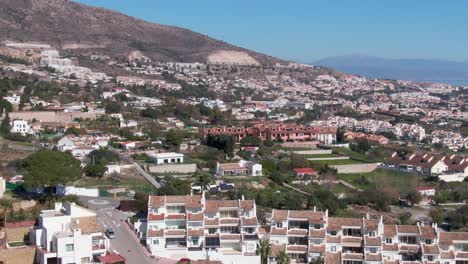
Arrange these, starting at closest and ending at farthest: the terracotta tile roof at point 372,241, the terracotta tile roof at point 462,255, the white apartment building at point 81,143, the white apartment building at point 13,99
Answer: the terracotta tile roof at point 462,255
the terracotta tile roof at point 372,241
the white apartment building at point 81,143
the white apartment building at point 13,99

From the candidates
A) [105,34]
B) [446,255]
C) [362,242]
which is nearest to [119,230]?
[362,242]

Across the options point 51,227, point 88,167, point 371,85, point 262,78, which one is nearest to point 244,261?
point 51,227

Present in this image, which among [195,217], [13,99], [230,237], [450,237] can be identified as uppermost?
[13,99]

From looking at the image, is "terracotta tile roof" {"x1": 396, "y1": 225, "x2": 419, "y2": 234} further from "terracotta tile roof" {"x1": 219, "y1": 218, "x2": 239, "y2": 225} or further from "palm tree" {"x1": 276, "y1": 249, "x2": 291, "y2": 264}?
"terracotta tile roof" {"x1": 219, "y1": 218, "x2": 239, "y2": 225}

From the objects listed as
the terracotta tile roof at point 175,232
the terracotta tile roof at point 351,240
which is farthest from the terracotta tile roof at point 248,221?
the terracotta tile roof at point 351,240

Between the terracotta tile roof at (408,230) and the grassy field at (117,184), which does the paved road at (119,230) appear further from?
the terracotta tile roof at (408,230)

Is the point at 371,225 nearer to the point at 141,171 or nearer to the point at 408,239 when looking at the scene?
the point at 408,239
